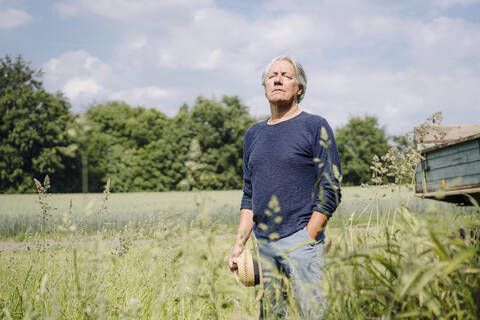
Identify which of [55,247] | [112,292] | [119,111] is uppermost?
[119,111]

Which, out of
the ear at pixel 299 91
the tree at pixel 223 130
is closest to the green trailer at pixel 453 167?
the ear at pixel 299 91

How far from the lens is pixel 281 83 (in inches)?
108

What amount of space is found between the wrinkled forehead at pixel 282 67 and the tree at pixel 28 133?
141 feet

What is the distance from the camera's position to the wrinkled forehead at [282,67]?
2.78m

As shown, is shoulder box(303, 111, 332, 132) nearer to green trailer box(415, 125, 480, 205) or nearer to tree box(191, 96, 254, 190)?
green trailer box(415, 125, 480, 205)

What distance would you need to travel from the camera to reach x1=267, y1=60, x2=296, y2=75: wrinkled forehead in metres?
2.78

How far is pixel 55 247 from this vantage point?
3.11 m

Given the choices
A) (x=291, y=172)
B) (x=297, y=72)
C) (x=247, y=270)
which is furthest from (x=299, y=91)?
(x=247, y=270)

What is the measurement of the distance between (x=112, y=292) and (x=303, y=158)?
1794 mm

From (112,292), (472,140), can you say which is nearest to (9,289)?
(112,292)

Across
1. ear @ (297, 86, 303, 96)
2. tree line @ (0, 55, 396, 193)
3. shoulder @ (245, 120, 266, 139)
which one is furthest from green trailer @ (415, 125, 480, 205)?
tree line @ (0, 55, 396, 193)

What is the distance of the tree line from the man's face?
101ft

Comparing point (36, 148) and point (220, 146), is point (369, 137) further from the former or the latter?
point (36, 148)

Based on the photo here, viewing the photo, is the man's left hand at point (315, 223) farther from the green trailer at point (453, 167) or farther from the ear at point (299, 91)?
the green trailer at point (453, 167)
